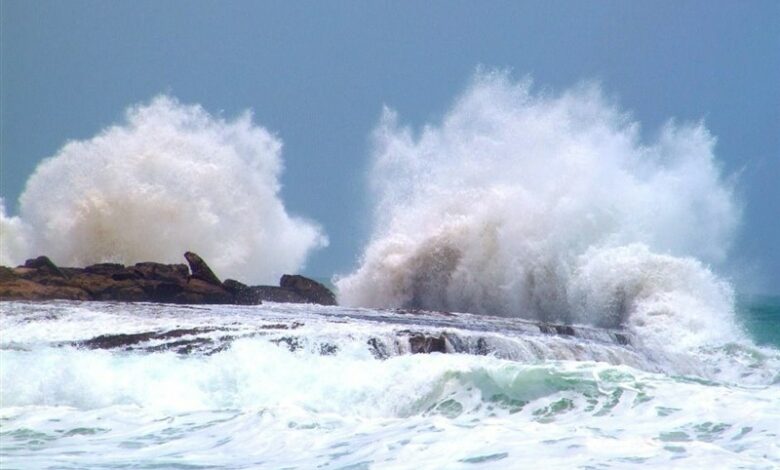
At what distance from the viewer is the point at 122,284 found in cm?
1400

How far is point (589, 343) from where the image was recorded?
11.0 metres

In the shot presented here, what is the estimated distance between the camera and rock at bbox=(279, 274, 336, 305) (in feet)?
58.4

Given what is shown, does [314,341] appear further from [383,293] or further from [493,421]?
[383,293]

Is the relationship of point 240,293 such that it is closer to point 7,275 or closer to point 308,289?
point 308,289


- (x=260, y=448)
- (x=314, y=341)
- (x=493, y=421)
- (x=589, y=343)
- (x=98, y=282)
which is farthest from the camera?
(x=98, y=282)

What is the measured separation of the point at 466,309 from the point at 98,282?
28.7ft

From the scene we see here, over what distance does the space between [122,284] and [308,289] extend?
472cm

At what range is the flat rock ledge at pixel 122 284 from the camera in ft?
42.1

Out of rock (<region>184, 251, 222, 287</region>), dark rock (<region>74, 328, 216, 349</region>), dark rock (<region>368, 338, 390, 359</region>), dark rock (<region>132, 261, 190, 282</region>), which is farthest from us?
rock (<region>184, 251, 222, 287</region>)

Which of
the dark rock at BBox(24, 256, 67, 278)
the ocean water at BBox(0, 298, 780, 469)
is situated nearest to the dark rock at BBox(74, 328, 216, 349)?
the ocean water at BBox(0, 298, 780, 469)

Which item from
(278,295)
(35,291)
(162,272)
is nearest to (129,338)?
(35,291)

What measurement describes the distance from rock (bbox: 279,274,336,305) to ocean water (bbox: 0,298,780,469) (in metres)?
6.95

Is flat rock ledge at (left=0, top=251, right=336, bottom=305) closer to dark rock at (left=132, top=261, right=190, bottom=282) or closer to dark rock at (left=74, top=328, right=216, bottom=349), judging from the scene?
dark rock at (left=132, top=261, right=190, bottom=282)

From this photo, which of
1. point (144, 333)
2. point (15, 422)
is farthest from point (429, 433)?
point (144, 333)
